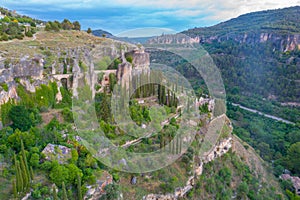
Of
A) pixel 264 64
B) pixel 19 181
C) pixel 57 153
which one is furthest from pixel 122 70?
pixel 264 64

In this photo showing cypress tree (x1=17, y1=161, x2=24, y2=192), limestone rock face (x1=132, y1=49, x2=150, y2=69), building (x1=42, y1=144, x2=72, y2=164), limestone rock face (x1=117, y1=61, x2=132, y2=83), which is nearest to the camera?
cypress tree (x1=17, y1=161, x2=24, y2=192)

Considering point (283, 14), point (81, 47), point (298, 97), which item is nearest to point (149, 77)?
point (81, 47)

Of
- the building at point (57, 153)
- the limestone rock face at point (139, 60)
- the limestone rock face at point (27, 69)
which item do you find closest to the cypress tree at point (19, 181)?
the building at point (57, 153)

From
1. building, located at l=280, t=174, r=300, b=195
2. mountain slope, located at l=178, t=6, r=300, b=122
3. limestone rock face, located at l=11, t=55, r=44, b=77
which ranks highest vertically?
limestone rock face, located at l=11, t=55, r=44, b=77

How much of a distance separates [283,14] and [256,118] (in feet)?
213

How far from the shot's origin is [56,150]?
13.6m

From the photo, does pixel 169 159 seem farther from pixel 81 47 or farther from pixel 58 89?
pixel 81 47

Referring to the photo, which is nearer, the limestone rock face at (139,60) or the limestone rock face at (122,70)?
the limestone rock face at (122,70)

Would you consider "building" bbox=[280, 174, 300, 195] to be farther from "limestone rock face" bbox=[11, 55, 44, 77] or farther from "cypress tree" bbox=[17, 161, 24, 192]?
"limestone rock face" bbox=[11, 55, 44, 77]

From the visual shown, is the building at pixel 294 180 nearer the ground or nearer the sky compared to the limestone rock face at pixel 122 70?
nearer the ground

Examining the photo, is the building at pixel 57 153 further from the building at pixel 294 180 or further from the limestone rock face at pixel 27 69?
the building at pixel 294 180

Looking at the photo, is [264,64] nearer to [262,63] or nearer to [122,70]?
[262,63]

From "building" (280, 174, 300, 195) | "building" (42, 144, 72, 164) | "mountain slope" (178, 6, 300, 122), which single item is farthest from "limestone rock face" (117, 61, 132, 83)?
"mountain slope" (178, 6, 300, 122)

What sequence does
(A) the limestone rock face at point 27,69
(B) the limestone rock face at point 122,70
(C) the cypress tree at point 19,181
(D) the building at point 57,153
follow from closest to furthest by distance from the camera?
(C) the cypress tree at point 19,181, (D) the building at point 57,153, (A) the limestone rock face at point 27,69, (B) the limestone rock face at point 122,70
